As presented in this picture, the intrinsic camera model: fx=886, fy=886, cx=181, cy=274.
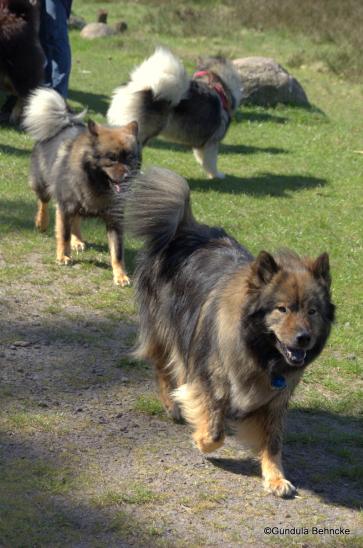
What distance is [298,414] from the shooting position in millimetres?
5473

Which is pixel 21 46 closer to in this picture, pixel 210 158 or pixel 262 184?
pixel 210 158

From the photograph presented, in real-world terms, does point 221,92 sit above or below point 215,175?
above

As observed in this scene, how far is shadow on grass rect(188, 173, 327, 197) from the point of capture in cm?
1046

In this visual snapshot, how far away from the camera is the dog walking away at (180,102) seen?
1021 centimetres

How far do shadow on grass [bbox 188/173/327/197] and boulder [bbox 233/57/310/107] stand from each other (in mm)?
3593

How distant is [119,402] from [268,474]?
113cm

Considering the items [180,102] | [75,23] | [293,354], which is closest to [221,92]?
[180,102]

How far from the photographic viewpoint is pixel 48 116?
25.0ft

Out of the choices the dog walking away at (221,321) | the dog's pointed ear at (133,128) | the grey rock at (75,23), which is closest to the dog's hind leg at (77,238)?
the dog's pointed ear at (133,128)

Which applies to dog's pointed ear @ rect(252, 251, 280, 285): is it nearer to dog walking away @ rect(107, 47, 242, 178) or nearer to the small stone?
the small stone

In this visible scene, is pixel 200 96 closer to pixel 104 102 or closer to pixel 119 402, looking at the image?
pixel 104 102

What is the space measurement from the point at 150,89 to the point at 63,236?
3.50 m

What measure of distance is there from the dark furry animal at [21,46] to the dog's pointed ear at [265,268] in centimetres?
785

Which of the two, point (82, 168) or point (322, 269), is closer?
point (322, 269)
